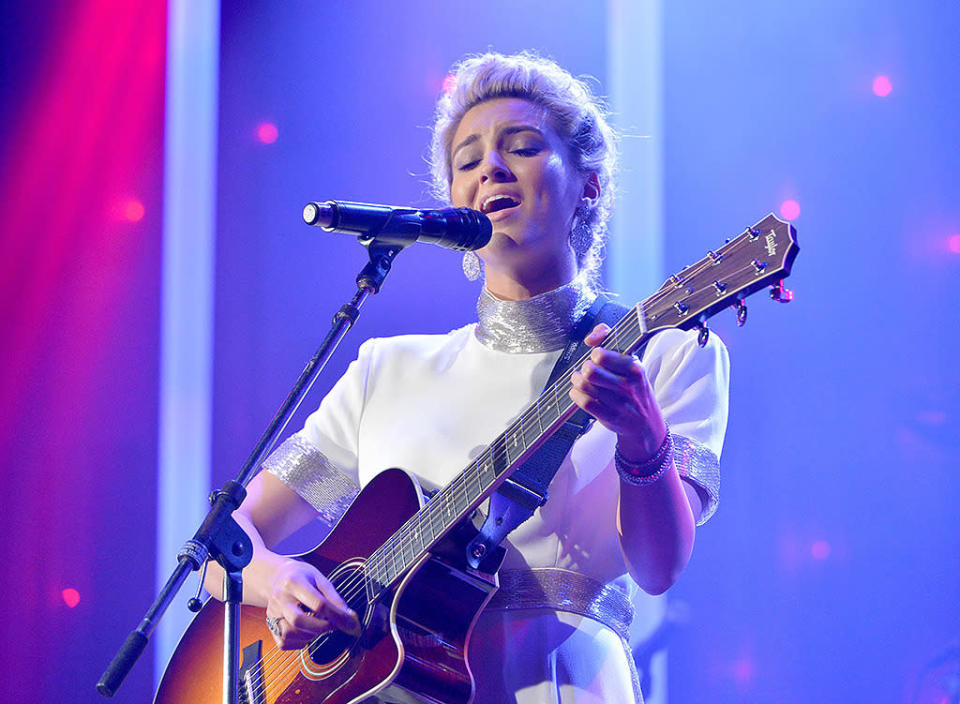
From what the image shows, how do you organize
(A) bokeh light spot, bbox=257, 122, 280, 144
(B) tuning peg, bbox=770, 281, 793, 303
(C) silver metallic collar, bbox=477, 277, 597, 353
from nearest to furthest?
(B) tuning peg, bbox=770, 281, 793, 303 < (C) silver metallic collar, bbox=477, 277, 597, 353 < (A) bokeh light spot, bbox=257, 122, 280, 144

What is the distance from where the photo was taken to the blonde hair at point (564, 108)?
221 centimetres

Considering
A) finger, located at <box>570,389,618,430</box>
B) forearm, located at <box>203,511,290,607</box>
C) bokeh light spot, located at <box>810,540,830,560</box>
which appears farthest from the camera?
bokeh light spot, located at <box>810,540,830,560</box>

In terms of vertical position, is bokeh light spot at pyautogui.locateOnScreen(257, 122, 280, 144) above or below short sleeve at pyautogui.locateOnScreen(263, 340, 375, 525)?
above

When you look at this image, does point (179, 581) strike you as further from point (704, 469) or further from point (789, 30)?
point (789, 30)

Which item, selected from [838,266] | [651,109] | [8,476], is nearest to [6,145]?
[8,476]

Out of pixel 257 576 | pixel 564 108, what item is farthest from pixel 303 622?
pixel 564 108

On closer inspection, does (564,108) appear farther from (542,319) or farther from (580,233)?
(542,319)

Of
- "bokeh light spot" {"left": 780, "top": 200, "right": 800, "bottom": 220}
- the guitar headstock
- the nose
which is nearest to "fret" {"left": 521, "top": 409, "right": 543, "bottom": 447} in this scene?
the guitar headstock

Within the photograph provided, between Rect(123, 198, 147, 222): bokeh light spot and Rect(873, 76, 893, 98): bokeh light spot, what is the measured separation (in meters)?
2.21

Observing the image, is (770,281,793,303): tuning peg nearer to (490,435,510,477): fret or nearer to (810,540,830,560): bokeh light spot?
(490,435,510,477): fret

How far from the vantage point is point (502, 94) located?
223cm

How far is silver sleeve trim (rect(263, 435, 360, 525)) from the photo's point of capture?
2.09 m

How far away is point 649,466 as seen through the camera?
4.79 feet

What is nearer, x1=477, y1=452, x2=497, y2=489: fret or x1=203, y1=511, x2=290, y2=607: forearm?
x1=477, y1=452, x2=497, y2=489: fret
